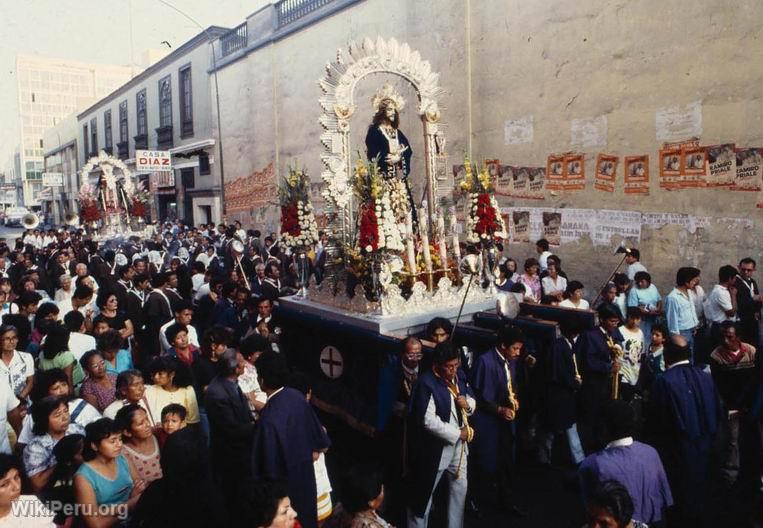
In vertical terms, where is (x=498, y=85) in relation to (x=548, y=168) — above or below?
above

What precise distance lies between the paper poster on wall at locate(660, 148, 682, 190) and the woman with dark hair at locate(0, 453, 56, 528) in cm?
948

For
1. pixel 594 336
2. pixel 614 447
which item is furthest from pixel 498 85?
pixel 614 447

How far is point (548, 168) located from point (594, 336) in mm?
6506

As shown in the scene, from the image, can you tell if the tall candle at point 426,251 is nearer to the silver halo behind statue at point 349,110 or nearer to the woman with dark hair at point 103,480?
the silver halo behind statue at point 349,110

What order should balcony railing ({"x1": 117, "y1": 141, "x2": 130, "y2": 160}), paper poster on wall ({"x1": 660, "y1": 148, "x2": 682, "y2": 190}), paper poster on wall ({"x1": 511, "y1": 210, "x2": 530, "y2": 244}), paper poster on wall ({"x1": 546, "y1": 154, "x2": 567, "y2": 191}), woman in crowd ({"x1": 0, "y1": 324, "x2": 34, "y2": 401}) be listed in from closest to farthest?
woman in crowd ({"x1": 0, "y1": 324, "x2": 34, "y2": 401}) < paper poster on wall ({"x1": 660, "y1": 148, "x2": 682, "y2": 190}) < paper poster on wall ({"x1": 546, "y1": 154, "x2": 567, "y2": 191}) < paper poster on wall ({"x1": 511, "y1": 210, "x2": 530, "y2": 244}) < balcony railing ({"x1": 117, "y1": 141, "x2": 130, "y2": 160})

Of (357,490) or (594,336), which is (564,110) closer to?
(594,336)

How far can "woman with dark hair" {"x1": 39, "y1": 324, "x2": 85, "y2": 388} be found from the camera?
18.0 feet

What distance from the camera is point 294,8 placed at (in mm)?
19516

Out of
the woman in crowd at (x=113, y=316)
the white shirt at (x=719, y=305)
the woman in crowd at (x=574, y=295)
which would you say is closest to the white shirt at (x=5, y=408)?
the woman in crowd at (x=113, y=316)

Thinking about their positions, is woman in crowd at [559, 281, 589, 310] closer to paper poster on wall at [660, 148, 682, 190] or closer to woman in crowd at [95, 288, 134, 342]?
paper poster on wall at [660, 148, 682, 190]

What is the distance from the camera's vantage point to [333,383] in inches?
281

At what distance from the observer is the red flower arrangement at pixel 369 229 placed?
6699mm

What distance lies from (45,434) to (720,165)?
9224 mm

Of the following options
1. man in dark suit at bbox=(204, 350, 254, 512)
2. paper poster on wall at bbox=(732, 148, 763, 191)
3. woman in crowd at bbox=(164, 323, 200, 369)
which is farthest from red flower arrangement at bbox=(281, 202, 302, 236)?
paper poster on wall at bbox=(732, 148, 763, 191)
